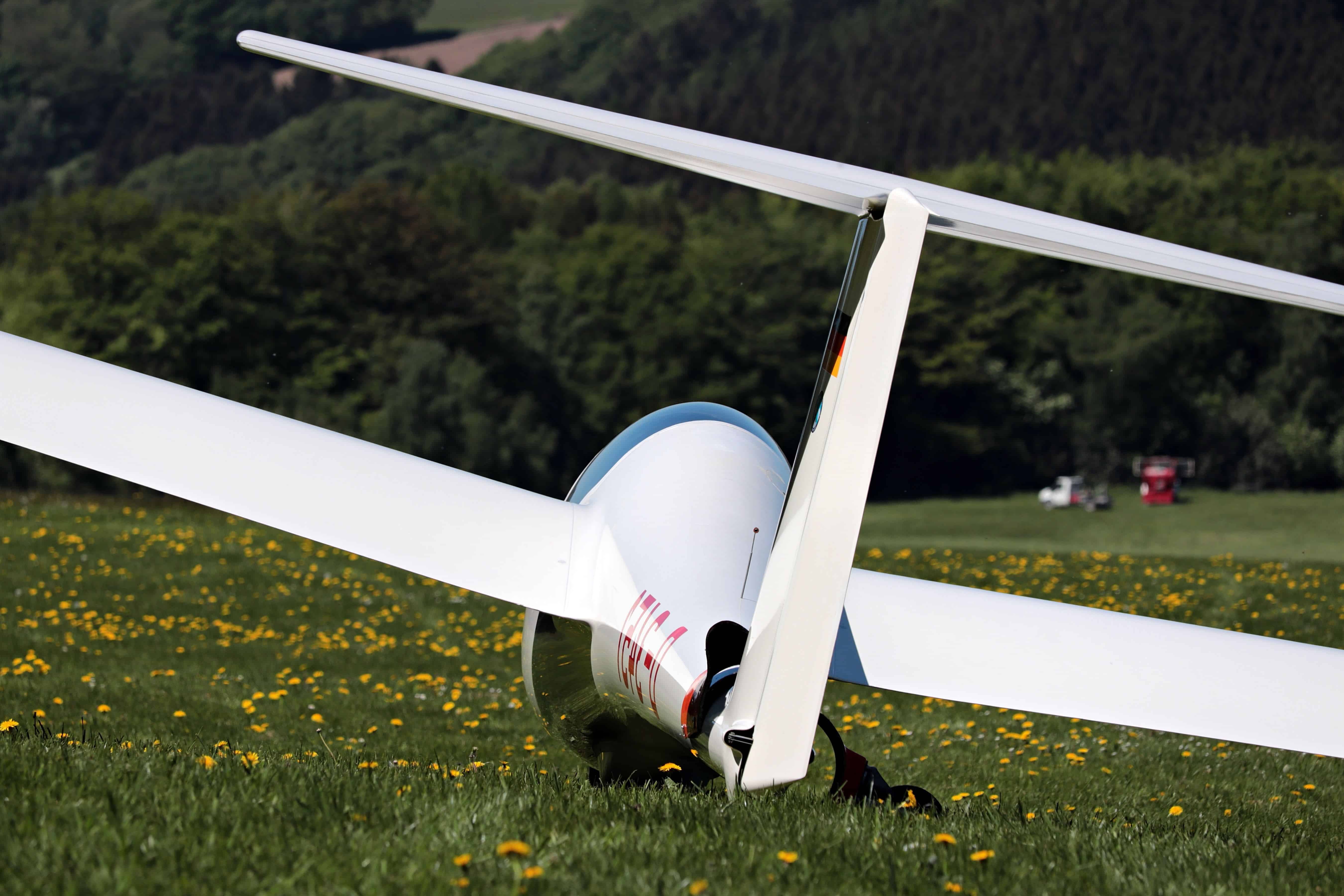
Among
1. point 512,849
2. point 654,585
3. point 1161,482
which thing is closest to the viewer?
point 512,849

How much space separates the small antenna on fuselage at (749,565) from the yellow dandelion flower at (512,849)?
1.71m

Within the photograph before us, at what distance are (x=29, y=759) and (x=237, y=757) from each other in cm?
98

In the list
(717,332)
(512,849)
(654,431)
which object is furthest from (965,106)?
(512,849)

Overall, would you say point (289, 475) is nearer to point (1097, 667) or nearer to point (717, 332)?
point (1097, 667)

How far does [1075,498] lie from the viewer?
6212cm

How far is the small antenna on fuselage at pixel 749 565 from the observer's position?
497 cm

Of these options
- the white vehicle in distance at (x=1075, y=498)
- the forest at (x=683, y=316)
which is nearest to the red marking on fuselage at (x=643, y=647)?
the forest at (x=683, y=316)

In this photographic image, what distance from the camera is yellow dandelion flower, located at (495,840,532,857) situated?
3.32m

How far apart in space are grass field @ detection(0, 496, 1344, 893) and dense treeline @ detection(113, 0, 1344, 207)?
285 ft

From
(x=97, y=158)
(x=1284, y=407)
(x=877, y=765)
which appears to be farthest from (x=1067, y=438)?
(x=97, y=158)

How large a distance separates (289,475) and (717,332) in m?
66.5

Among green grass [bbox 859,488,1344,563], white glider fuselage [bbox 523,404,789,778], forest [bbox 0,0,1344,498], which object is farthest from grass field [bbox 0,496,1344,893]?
forest [bbox 0,0,1344,498]

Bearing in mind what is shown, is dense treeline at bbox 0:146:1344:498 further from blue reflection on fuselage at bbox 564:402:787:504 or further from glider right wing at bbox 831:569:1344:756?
glider right wing at bbox 831:569:1344:756

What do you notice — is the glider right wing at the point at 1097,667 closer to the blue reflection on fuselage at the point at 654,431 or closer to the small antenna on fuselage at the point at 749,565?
the small antenna on fuselage at the point at 749,565
